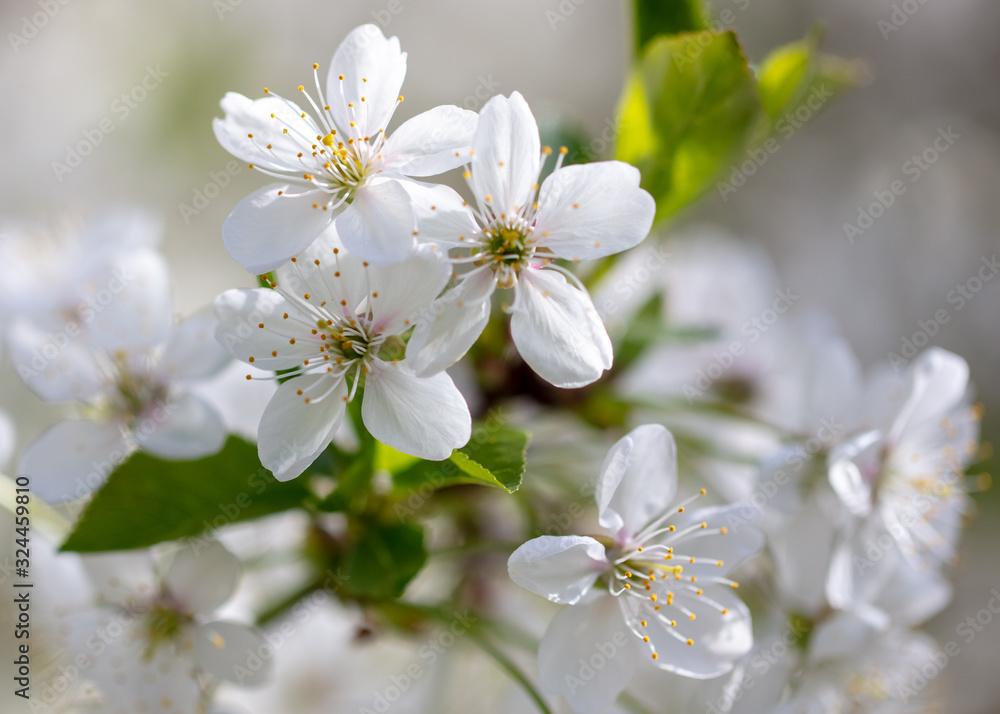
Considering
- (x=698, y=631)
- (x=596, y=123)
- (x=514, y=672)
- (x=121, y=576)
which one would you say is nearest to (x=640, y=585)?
(x=698, y=631)

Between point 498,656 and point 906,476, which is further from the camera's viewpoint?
point 906,476

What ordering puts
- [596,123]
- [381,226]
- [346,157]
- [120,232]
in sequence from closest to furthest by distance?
[381,226] → [346,157] → [120,232] → [596,123]

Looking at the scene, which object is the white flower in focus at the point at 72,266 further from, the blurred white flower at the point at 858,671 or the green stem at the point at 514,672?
the blurred white flower at the point at 858,671

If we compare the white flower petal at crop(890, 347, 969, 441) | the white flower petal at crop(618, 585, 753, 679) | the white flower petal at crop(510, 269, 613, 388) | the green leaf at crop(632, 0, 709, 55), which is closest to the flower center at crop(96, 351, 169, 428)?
the white flower petal at crop(510, 269, 613, 388)

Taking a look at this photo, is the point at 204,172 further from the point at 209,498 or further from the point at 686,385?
the point at 209,498

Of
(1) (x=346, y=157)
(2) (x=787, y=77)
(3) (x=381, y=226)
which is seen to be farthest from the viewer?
(2) (x=787, y=77)

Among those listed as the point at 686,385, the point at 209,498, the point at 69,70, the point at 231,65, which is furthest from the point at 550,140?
the point at 69,70

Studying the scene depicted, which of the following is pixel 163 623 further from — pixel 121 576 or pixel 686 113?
pixel 686 113
